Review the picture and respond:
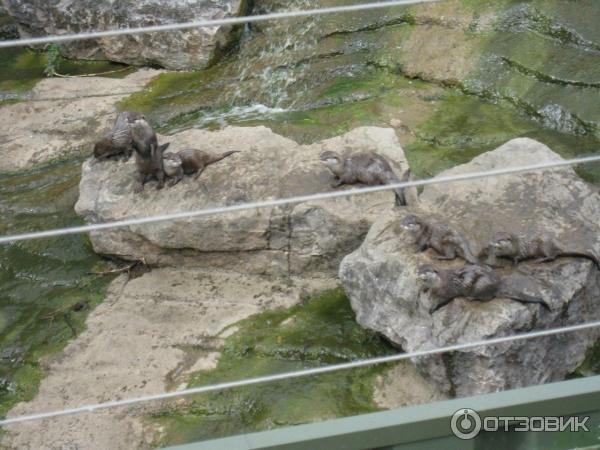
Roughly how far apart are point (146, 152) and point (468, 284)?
2.47 metres

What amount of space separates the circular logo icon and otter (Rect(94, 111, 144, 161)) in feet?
14.0

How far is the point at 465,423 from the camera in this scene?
207 cm

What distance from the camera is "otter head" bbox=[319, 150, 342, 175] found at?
545 cm

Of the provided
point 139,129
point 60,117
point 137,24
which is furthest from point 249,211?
point 137,24

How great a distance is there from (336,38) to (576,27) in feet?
7.17

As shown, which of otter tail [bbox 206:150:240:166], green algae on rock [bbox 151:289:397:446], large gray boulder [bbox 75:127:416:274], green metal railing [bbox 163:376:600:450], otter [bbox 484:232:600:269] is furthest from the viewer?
otter tail [bbox 206:150:240:166]

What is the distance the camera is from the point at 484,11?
772 centimetres

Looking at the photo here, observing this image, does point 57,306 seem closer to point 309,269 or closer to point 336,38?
point 309,269

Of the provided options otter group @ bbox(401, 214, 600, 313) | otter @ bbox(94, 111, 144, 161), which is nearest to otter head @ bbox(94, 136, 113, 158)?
otter @ bbox(94, 111, 144, 161)

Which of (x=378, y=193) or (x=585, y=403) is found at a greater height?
(x=585, y=403)

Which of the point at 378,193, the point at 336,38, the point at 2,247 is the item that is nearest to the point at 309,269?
the point at 378,193

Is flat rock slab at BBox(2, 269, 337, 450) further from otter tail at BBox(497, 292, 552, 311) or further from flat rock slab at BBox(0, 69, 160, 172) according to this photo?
flat rock slab at BBox(0, 69, 160, 172)

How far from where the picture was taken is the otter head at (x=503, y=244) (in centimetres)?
454

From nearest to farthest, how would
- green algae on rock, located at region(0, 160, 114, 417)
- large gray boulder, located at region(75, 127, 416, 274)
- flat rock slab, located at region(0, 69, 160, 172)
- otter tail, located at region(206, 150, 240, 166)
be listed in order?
green algae on rock, located at region(0, 160, 114, 417) → large gray boulder, located at region(75, 127, 416, 274) → otter tail, located at region(206, 150, 240, 166) → flat rock slab, located at region(0, 69, 160, 172)
